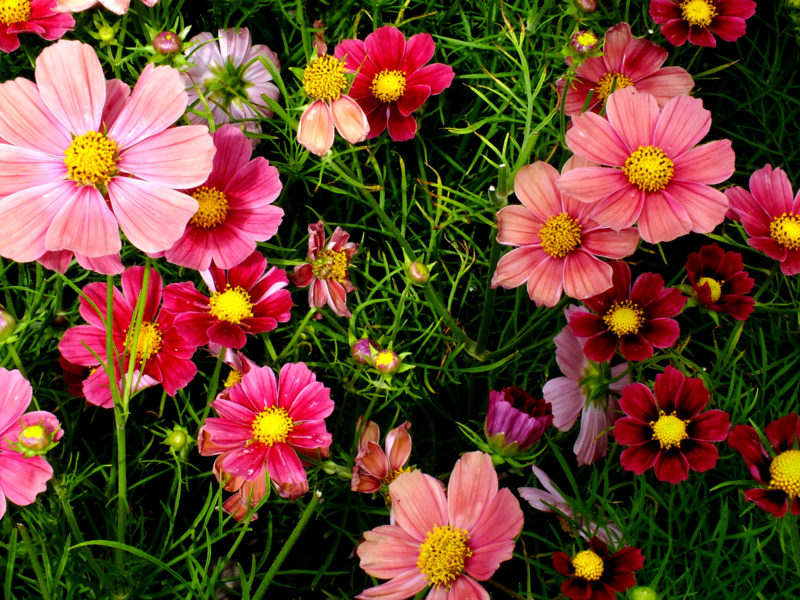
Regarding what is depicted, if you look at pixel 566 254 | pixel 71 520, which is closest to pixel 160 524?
pixel 71 520

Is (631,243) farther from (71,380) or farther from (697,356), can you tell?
(71,380)

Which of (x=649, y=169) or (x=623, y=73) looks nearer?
(x=649, y=169)

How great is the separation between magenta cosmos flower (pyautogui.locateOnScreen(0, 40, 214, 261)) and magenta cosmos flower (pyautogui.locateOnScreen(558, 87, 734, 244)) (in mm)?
301

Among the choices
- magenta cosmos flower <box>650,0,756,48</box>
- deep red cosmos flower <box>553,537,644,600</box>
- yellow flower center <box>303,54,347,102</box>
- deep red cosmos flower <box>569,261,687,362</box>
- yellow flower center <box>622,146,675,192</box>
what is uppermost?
yellow flower center <box>303,54,347,102</box>

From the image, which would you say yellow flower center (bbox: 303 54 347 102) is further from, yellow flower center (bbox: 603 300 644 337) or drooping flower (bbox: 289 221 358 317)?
yellow flower center (bbox: 603 300 644 337)

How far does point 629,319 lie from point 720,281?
110 millimetres

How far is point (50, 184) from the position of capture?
0.60m

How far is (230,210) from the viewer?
674 mm

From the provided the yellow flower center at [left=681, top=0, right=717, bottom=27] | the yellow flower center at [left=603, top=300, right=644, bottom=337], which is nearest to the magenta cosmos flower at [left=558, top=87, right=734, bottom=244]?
the yellow flower center at [left=603, top=300, right=644, bottom=337]

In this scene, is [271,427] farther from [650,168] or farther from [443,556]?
[650,168]

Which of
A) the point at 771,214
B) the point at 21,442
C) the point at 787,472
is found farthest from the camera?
the point at 771,214

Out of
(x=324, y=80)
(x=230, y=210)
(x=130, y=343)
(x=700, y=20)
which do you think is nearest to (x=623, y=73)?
(x=700, y=20)

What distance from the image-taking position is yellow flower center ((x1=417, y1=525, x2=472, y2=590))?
0.58 meters

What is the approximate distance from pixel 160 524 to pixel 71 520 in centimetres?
13
